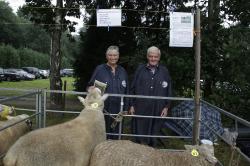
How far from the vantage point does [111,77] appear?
667 centimetres

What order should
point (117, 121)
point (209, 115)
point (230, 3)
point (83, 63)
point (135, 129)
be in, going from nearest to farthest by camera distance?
1. point (117, 121)
2. point (135, 129)
3. point (209, 115)
4. point (230, 3)
5. point (83, 63)

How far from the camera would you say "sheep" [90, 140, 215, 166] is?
4.27 m

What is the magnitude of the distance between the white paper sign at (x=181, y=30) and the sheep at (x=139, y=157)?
255 centimetres

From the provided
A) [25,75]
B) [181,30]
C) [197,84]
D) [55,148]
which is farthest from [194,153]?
[25,75]

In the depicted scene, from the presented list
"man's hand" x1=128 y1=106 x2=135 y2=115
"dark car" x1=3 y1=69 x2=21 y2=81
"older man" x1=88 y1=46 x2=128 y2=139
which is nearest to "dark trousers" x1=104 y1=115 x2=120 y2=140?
"older man" x1=88 y1=46 x2=128 y2=139

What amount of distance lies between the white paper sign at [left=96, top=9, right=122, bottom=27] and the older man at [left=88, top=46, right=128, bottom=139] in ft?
6.62

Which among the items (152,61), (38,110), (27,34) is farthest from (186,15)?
(27,34)

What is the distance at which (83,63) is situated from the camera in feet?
67.4

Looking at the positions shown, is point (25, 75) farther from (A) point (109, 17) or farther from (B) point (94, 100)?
(B) point (94, 100)

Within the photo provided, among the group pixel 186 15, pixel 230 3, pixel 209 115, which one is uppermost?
pixel 230 3

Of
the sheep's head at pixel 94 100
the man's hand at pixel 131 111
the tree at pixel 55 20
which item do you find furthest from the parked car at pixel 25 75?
the sheep's head at pixel 94 100

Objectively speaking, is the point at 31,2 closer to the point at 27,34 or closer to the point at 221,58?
the point at 221,58

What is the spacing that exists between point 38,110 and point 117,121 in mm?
1201

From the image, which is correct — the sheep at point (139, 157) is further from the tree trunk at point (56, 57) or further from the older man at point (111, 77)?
the tree trunk at point (56, 57)
